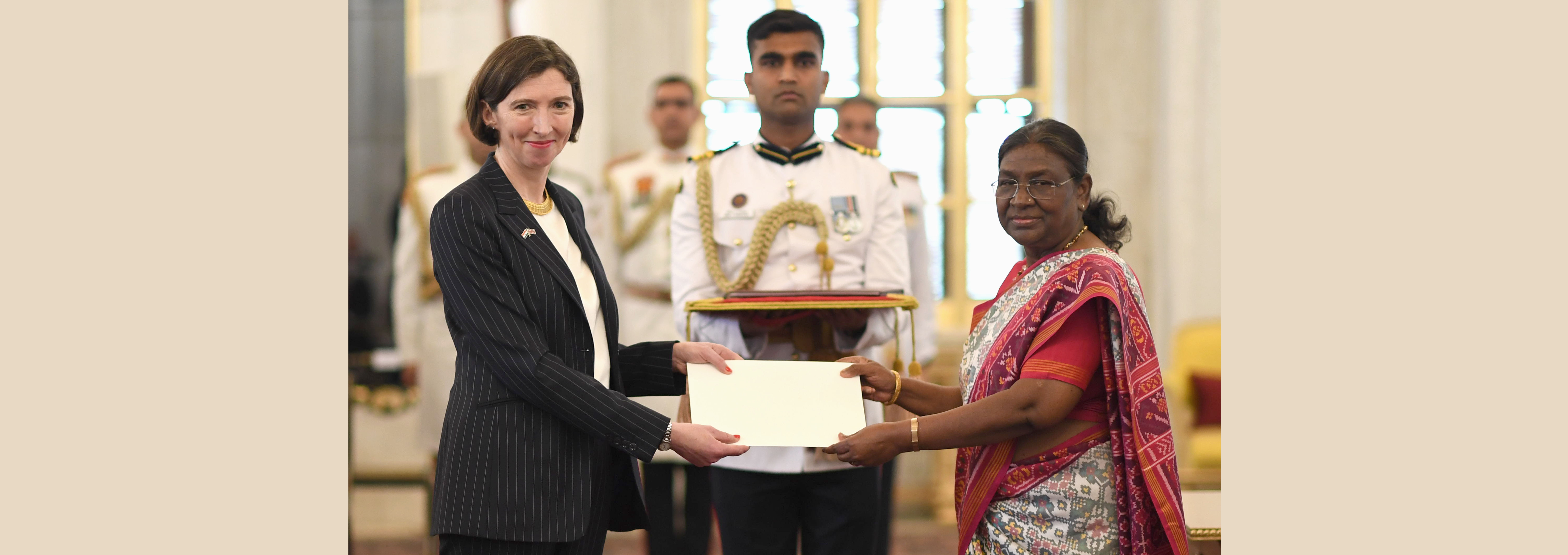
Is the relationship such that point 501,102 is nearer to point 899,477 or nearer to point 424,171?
point 424,171

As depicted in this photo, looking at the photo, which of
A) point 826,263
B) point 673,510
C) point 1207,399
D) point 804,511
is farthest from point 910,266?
point 1207,399

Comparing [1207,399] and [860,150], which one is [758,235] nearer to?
[860,150]

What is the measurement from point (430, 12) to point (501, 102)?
4.02 meters

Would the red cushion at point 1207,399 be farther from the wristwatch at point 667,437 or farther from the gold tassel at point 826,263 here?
the wristwatch at point 667,437

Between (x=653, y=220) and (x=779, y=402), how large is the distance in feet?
9.07

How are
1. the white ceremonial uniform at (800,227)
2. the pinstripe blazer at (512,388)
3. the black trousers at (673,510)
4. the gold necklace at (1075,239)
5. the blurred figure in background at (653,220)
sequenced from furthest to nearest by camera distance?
the blurred figure in background at (653,220)
the black trousers at (673,510)
the white ceremonial uniform at (800,227)
the gold necklace at (1075,239)
the pinstripe blazer at (512,388)

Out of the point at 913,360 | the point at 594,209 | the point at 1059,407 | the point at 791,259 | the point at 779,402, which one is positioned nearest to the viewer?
the point at 1059,407

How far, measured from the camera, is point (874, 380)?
2.33m

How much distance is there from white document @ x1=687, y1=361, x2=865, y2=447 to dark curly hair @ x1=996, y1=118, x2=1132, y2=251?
59 cm

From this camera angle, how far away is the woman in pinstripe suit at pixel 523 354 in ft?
6.11

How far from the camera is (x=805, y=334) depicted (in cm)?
264

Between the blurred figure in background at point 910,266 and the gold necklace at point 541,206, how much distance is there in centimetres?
95

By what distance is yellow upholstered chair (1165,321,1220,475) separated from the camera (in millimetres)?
5504

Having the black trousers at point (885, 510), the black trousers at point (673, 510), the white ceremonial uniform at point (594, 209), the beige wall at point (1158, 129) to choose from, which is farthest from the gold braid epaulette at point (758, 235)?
the beige wall at point (1158, 129)
